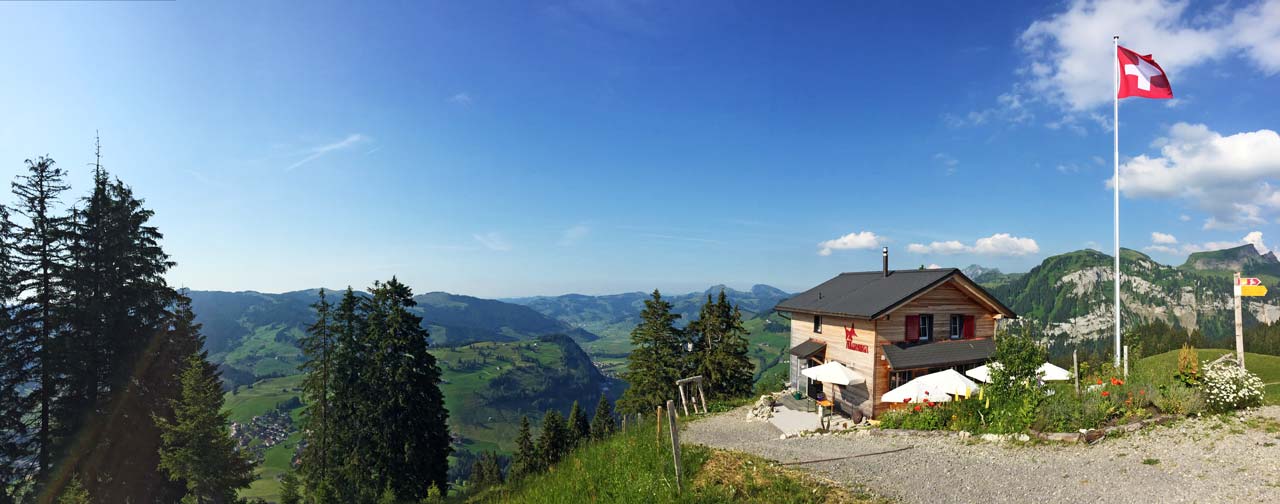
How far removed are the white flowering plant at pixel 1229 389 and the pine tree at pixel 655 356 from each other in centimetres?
3253

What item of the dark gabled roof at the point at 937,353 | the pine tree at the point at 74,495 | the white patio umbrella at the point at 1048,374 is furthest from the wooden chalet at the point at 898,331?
the pine tree at the point at 74,495

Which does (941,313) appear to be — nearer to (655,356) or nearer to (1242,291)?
(1242,291)

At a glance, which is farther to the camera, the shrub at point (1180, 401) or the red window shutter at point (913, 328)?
the red window shutter at point (913, 328)

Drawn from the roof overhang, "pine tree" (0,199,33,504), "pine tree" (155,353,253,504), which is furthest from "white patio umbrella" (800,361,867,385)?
"pine tree" (0,199,33,504)

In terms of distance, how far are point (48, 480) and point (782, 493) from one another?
32.1 meters

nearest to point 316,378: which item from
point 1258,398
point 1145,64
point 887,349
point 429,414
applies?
point 429,414

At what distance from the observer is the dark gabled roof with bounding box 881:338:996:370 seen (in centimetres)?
2319

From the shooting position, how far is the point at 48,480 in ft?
70.5

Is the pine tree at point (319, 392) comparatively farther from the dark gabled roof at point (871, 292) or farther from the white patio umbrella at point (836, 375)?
the dark gabled roof at point (871, 292)

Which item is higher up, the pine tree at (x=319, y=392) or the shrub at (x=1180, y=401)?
the shrub at (x=1180, y=401)

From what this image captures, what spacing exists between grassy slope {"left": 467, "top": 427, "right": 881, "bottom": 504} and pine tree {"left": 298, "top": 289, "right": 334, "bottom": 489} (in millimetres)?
24266

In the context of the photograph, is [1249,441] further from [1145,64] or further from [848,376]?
[1145,64]

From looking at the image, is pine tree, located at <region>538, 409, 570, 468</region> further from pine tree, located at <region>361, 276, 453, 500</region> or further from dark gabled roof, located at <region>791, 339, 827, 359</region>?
dark gabled roof, located at <region>791, 339, 827, 359</region>

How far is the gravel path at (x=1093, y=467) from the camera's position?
30.7 feet
